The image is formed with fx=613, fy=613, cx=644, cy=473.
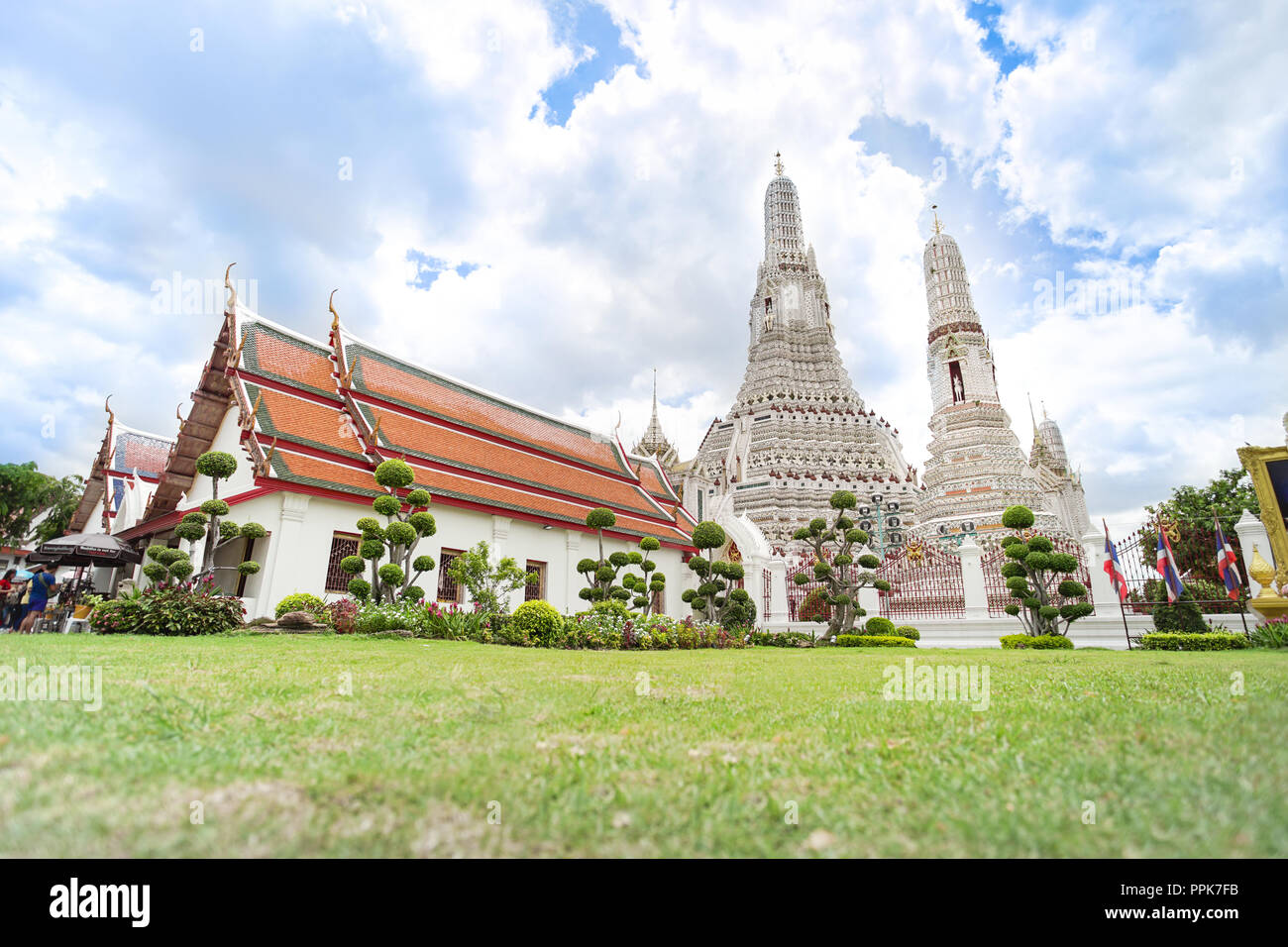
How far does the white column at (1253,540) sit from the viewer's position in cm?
1354

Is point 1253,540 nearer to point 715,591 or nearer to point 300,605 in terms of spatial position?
point 715,591

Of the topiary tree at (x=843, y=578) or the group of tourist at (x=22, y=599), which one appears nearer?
the group of tourist at (x=22, y=599)

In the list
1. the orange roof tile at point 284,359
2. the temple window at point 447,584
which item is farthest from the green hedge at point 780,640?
the orange roof tile at point 284,359

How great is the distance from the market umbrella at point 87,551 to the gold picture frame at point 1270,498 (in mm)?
25043

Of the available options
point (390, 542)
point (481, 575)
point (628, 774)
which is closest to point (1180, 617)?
point (481, 575)

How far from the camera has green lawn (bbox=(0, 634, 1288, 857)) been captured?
1.64 metres

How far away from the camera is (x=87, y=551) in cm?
1323

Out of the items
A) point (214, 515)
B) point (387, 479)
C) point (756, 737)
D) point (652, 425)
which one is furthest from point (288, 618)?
point (652, 425)

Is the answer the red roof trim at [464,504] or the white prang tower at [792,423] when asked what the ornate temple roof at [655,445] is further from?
the red roof trim at [464,504]

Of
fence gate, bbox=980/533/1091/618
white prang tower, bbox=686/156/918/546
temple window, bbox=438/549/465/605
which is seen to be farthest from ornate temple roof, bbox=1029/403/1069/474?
temple window, bbox=438/549/465/605

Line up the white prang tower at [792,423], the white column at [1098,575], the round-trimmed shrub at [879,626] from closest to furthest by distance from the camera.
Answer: the white column at [1098,575] < the round-trimmed shrub at [879,626] < the white prang tower at [792,423]

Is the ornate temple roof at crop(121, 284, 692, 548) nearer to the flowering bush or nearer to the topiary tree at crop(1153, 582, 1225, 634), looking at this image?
the flowering bush

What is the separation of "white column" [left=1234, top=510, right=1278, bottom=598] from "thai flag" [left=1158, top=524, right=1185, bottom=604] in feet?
7.16

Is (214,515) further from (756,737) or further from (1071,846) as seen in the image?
(1071,846)
